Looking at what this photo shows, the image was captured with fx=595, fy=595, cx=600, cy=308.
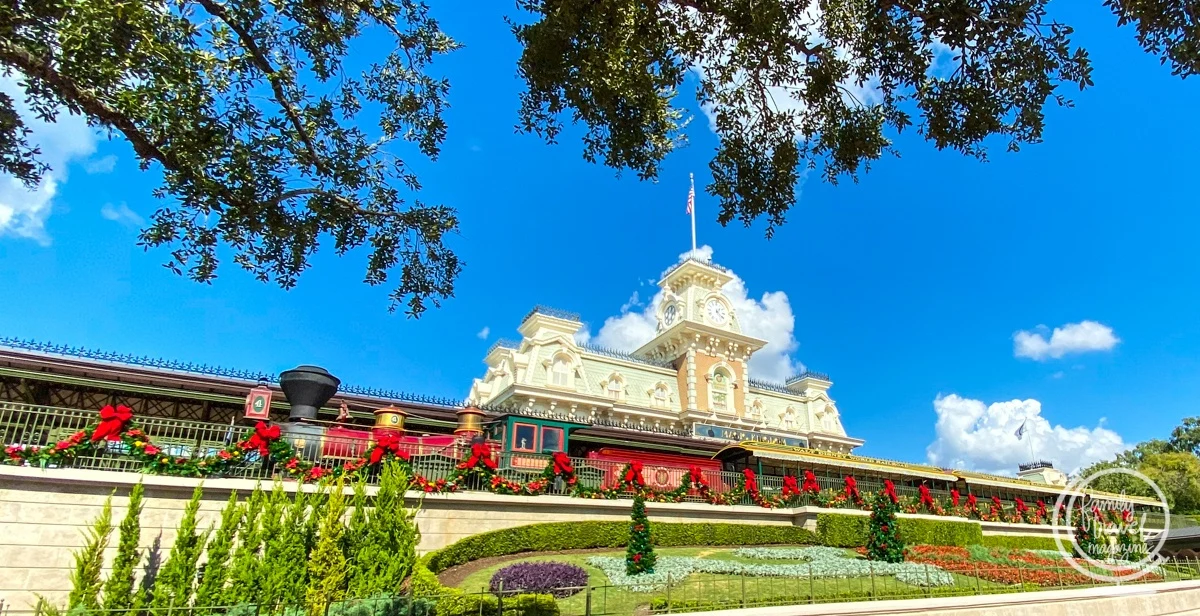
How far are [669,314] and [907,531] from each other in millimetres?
27070

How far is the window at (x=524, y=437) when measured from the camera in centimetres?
1909

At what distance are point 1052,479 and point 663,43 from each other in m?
65.4

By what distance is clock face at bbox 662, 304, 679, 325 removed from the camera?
46166mm

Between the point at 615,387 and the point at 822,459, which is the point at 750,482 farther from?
the point at 615,387

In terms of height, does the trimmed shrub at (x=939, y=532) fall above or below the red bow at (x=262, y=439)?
below

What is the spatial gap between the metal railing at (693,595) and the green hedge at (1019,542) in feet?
26.9

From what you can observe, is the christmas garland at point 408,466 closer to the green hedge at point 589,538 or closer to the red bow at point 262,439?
the red bow at point 262,439

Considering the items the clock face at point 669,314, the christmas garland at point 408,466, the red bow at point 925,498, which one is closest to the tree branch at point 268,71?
the christmas garland at point 408,466

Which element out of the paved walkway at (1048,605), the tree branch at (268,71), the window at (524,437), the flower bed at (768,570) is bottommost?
the paved walkway at (1048,605)

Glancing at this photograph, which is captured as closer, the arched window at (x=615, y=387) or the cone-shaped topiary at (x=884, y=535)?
the cone-shaped topiary at (x=884, y=535)

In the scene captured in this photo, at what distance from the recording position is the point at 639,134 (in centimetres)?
959

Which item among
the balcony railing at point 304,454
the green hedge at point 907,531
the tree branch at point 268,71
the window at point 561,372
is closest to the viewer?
the tree branch at point 268,71

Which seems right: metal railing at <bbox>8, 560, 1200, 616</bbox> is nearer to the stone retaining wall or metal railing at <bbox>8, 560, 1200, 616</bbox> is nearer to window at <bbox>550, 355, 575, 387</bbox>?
the stone retaining wall

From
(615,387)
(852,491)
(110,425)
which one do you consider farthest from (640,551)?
(615,387)
